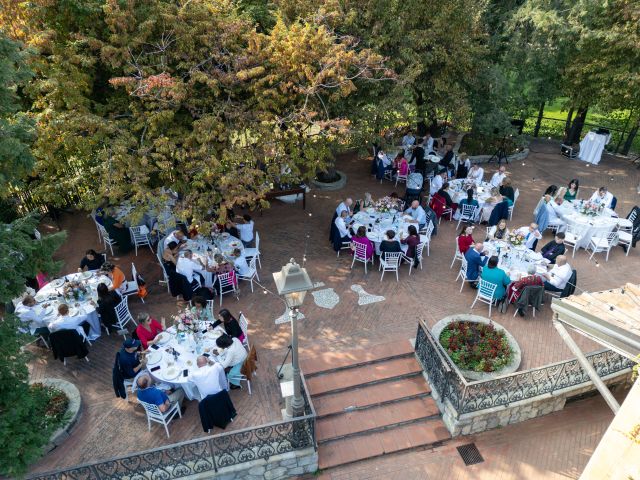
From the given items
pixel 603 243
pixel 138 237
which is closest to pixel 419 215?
pixel 603 243

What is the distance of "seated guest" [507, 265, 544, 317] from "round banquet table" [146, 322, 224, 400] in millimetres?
6991

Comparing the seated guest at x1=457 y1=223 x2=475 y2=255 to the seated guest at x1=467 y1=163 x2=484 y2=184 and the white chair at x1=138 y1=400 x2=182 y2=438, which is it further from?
the white chair at x1=138 y1=400 x2=182 y2=438

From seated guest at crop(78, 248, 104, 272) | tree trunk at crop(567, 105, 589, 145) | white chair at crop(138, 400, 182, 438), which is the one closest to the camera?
white chair at crop(138, 400, 182, 438)

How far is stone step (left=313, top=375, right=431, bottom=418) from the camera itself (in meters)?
9.10

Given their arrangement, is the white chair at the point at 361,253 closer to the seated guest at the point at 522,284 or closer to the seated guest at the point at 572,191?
the seated guest at the point at 522,284

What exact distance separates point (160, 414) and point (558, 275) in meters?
9.44

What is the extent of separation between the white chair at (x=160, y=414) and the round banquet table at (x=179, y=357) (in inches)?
15.0

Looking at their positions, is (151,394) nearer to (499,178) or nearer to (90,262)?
(90,262)

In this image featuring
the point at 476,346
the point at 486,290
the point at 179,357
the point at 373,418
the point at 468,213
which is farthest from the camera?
the point at 468,213

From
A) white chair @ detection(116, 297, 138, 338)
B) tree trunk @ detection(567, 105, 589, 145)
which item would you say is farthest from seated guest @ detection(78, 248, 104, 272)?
tree trunk @ detection(567, 105, 589, 145)

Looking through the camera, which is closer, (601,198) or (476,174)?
(601,198)

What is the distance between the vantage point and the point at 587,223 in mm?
13672

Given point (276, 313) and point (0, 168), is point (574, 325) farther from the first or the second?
point (0, 168)

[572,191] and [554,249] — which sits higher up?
[572,191]
